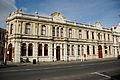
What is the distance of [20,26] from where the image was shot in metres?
31.2

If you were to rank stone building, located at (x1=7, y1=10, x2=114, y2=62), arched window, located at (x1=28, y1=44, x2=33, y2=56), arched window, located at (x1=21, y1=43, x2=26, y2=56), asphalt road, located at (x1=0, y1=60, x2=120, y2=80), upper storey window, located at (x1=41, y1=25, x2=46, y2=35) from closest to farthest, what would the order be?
asphalt road, located at (x1=0, y1=60, x2=120, y2=80) < arched window, located at (x1=21, y1=43, x2=26, y2=56) < stone building, located at (x1=7, y1=10, x2=114, y2=62) < arched window, located at (x1=28, y1=44, x2=33, y2=56) < upper storey window, located at (x1=41, y1=25, x2=46, y2=35)

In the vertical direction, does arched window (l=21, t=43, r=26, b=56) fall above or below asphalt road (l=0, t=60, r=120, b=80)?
above

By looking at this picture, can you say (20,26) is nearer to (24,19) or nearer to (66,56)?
(24,19)

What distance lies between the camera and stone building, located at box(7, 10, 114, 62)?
31.3 meters

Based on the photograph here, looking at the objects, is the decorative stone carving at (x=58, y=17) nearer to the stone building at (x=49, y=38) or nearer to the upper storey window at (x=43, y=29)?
the stone building at (x=49, y=38)

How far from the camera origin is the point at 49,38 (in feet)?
113

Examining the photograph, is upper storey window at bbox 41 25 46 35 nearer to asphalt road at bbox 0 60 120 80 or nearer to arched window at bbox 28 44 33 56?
arched window at bbox 28 44 33 56

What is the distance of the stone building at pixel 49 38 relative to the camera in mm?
31280

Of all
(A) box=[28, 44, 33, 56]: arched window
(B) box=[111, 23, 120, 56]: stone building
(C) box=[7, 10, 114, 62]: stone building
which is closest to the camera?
(C) box=[7, 10, 114, 62]: stone building

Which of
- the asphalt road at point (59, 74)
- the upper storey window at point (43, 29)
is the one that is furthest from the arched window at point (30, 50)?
the asphalt road at point (59, 74)

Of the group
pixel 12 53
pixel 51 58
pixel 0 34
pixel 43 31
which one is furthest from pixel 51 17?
pixel 0 34

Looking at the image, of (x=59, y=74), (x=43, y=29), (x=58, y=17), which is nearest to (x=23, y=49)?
(x=43, y=29)

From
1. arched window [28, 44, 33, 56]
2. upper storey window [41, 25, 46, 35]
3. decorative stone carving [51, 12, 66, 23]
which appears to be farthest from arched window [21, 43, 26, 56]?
decorative stone carving [51, 12, 66, 23]

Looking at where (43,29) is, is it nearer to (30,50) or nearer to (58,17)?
(58,17)
